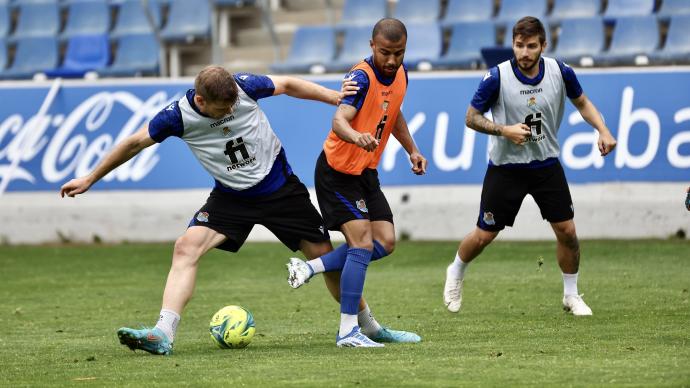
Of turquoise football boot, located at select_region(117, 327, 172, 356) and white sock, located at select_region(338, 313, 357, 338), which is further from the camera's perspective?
white sock, located at select_region(338, 313, 357, 338)

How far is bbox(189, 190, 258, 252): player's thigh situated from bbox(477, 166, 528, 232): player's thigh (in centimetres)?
227

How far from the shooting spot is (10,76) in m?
22.4

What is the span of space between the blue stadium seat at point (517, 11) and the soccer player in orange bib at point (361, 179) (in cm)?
1141

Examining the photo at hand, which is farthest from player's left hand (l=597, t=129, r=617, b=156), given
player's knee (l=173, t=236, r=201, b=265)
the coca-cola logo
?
the coca-cola logo

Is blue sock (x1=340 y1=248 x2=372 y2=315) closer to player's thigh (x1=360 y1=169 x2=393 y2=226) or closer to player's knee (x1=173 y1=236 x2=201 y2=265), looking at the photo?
player's thigh (x1=360 y1=169 x2=393 y2=226)

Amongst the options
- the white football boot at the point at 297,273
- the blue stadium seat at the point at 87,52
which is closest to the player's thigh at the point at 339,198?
the white football boot at the point at 297,273

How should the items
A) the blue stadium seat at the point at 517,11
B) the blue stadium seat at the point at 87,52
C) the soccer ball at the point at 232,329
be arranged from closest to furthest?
the soccer ball at the point at 232,329
the blue stadium seat at the point at 517,11
the blue stadium seat at the point at 87,52

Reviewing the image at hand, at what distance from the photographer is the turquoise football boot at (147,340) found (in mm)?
8258

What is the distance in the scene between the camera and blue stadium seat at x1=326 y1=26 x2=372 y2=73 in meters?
20.6

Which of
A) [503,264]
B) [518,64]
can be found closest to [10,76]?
[503,264]

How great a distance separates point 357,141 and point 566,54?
11.6 m

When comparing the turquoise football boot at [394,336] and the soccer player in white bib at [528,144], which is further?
the soccer player in white bib at [528,144]

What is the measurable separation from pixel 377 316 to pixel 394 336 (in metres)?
1.79

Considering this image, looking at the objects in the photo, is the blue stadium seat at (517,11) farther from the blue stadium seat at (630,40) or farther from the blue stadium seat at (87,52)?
the blue stadium seat at (87,52)
